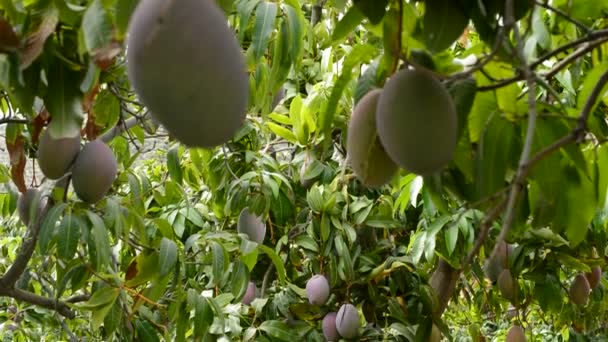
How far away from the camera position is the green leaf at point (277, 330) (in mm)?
2289

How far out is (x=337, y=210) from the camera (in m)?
2.35

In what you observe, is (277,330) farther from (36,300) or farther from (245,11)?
(245,11)

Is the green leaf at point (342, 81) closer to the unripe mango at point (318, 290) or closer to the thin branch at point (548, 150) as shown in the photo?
the thin branch at point (548, 150)

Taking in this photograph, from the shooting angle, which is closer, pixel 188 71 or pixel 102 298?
pixel 188 71

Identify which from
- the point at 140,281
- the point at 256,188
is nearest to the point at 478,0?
the point at 140,281

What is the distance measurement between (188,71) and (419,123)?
21 cm

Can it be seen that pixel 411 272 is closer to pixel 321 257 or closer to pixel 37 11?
pixel 321 257

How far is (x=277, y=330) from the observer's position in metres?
2.29

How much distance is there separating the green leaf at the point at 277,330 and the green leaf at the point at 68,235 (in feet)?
2.85

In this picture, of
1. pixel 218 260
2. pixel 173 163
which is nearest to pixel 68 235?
pixel 218 260

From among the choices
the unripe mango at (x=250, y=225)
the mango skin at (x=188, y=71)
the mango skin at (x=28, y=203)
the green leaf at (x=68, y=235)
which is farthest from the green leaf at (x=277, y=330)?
the mango skin at (x=188, y=71)

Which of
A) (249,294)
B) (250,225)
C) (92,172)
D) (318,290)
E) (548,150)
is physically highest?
(548,150)

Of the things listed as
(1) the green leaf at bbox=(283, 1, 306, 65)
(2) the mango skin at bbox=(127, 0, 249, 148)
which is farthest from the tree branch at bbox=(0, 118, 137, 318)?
(2) the mango skin at bbox=(127, 0, 249, 148)

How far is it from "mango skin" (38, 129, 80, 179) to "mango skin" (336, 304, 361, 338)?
1.09 m
